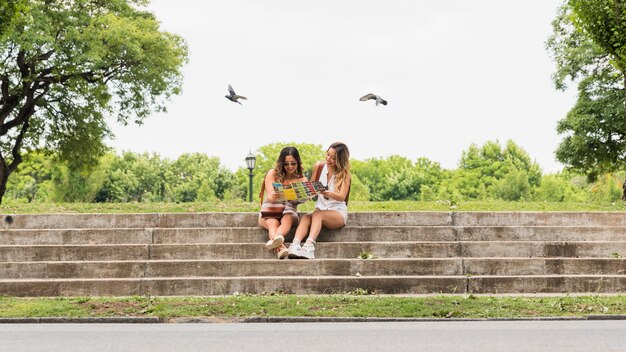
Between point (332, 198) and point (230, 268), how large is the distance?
1966 mm

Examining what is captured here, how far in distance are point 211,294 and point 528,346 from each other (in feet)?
18.2

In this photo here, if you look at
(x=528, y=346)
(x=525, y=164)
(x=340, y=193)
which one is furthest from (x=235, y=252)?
(x=525, y=164)

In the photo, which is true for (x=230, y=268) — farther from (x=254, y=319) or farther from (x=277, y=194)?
(x=254, y=319)

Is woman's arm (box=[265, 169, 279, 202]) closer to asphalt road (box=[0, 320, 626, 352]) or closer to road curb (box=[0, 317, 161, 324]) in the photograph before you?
road curb (box=[0, 317, 161, 324])

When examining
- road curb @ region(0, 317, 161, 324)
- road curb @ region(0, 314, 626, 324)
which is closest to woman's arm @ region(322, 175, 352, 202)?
road curb @ region(0, 314, 626, 324)

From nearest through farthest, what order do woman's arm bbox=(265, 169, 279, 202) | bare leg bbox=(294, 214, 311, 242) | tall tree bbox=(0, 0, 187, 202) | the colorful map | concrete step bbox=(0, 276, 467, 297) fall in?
concrete step bbox=(0, 276, 467, 297) < the colorful map < bare leg bbox=(294, 214, 311, 242) < woman's arm bbox=(265, 169, 279, 202) < tall tree bbox=(0, 0, 187, 202)

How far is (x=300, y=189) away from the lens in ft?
39.8

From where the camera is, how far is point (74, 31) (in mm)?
29938

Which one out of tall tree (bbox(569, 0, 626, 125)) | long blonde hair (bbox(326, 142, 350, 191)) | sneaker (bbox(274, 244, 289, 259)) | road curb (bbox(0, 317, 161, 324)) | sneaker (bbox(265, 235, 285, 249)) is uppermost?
tall tree (bbox(569, 0, 626, 125))

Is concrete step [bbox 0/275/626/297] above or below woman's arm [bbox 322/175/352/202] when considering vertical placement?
below

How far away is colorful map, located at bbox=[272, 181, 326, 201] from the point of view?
12.1 metres

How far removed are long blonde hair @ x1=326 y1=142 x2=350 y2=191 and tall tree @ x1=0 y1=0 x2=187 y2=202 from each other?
19191 mm

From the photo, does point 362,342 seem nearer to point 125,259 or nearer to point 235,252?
point 235,252

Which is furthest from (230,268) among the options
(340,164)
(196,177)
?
(196,177)
